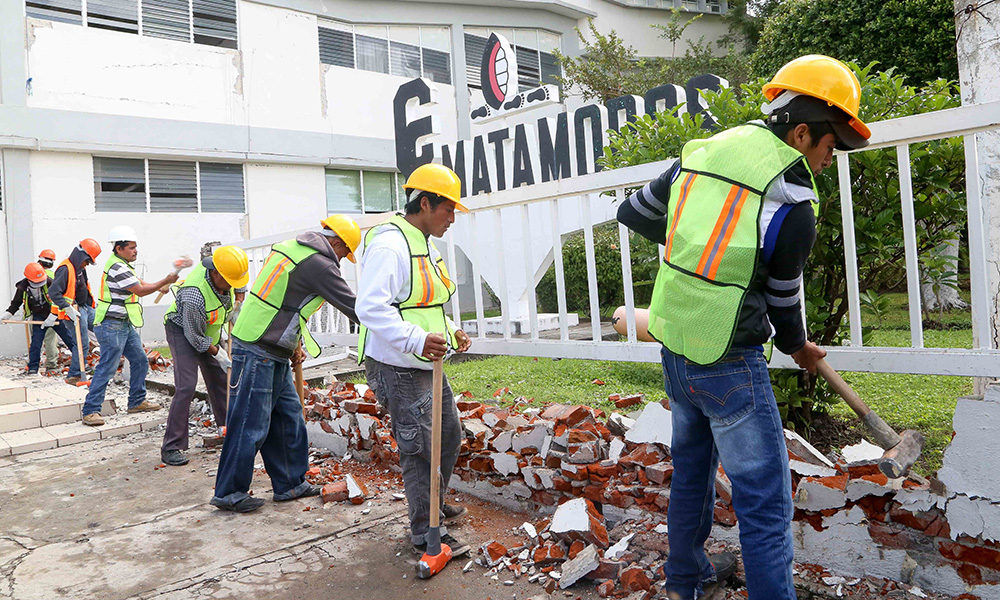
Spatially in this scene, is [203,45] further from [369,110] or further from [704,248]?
[704,248]

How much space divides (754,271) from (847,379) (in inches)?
162

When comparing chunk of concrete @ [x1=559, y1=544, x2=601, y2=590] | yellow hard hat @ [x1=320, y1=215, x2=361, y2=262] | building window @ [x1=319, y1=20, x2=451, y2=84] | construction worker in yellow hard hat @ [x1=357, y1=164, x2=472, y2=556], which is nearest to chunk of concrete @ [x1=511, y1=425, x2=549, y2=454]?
construction worker in yellow hard hat @ [x1=357, y1=164, x2=472, y2=556]

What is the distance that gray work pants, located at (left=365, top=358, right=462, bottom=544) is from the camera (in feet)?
11.1

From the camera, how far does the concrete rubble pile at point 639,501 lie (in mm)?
2645

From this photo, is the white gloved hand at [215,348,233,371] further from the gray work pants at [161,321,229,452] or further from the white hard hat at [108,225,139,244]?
the white hard hat at [108,225,139,244]

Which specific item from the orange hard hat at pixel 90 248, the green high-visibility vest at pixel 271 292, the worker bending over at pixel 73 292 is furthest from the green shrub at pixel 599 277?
the green high-visibility vest at pixel 271 292

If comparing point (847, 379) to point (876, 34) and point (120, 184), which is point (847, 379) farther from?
point (120, 184)

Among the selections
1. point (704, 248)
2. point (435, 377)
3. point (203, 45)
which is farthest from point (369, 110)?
point (704, 248)

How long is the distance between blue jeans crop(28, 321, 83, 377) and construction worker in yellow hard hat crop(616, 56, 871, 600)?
378 inches

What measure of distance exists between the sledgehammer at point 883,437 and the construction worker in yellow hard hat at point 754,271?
35 cm

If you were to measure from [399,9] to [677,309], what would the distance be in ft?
56.6

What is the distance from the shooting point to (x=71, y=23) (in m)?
13.2

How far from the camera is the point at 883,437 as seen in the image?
274 centimetres

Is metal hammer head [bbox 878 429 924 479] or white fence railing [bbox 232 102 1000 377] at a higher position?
white fence railing [bbox 232 102 1000 377]
